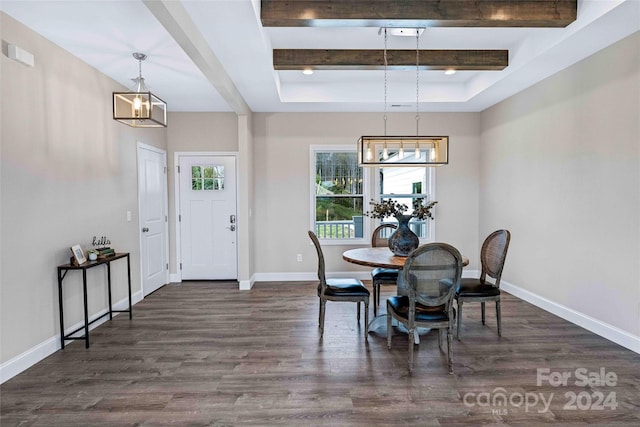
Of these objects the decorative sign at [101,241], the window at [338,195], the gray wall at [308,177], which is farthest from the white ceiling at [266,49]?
the decorative sign at [101,241]

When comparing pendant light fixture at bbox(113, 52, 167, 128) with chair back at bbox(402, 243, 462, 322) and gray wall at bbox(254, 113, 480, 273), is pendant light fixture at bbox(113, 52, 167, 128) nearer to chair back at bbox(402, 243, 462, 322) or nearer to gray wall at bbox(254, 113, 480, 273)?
gray wall at bbox(254, 113, 480, 273)

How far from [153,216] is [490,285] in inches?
173

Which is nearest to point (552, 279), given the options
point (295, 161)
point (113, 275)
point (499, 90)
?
point (499, 90)

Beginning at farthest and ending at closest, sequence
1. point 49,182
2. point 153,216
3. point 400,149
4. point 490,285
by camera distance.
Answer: point 153,216 → point 400,149 → point 490,285 → point 49,182

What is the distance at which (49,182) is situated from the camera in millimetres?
2949

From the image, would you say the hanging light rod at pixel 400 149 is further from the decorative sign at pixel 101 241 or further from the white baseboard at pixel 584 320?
the decorative sign at pixel 101 241

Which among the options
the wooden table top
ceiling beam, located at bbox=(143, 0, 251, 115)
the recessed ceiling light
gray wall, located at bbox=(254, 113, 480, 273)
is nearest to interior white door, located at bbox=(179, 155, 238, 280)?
gray wall, located at bbox=(254, 113, 480, 273)

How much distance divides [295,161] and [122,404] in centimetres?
390

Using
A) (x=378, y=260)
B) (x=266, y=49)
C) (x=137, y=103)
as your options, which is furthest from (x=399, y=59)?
(x=137, y=103)

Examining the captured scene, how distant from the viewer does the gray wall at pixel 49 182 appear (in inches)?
101

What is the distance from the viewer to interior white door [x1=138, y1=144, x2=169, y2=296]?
15.1ft

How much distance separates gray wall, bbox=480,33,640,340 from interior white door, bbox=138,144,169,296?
4.98 metres

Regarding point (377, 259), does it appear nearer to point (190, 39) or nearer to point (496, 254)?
point (496, 254)

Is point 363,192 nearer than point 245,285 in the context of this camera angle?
No
